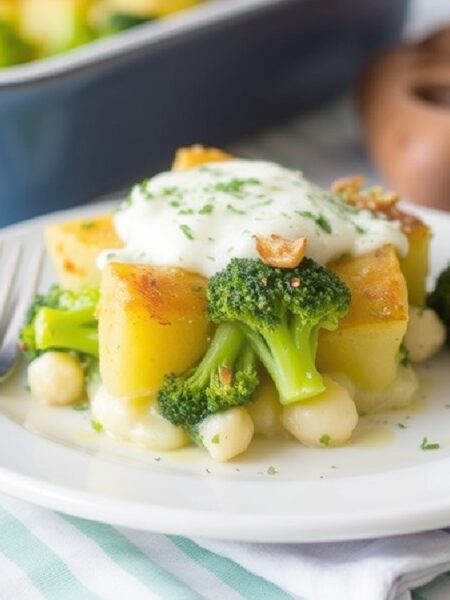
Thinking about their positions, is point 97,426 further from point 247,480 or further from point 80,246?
point 80,246

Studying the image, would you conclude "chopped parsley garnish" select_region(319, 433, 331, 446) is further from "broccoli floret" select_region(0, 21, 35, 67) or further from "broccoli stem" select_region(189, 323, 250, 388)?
"broccoli floret" select_region(0, 21, 35, 67)

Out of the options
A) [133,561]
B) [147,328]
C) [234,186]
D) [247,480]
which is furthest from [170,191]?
[133,561]

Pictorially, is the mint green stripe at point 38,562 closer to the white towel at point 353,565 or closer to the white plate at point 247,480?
the white plate at point 247,480

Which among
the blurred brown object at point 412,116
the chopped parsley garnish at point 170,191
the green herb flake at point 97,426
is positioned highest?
the chopped parsley garnish at point 170,191

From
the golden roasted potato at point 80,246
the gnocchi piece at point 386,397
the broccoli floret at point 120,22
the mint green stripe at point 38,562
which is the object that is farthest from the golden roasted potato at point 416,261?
the broccoli floret at point 120,22

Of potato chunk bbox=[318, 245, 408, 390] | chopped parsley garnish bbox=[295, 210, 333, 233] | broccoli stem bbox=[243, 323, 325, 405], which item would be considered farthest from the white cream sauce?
broccoli stem bbox=[243, 323, 325, 405]

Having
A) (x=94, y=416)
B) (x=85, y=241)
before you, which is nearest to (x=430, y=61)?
(x=85, y=241)
